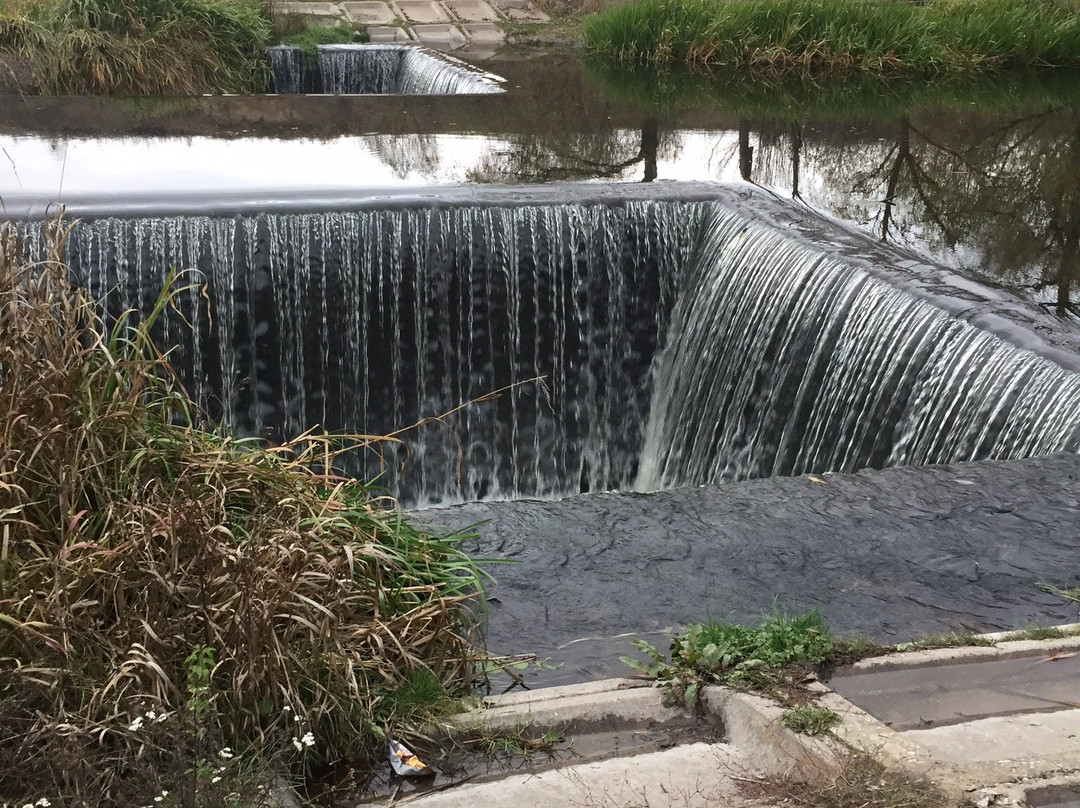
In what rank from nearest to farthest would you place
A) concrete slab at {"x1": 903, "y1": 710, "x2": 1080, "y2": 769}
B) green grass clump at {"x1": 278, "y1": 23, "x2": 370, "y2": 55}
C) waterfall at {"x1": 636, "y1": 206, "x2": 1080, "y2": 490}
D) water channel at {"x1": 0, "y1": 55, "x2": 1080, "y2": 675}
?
1. concrete slab at {"x1": 903, "y1": 710, "x2": 1080, "y2": 769}
2. waterfall at {"x1": 636, "y1": 206, "x2": 1080, "y2": 490}
3. water channel at {"x1": 0, "y1": 55, "x2": 1080, "y2": 675}
4. green grass clump at {"x1": 278, "y1": 23, "x2": 370, "y2": 55}

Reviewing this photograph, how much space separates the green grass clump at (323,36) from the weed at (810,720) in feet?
41.7

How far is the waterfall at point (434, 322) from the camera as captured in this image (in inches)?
277

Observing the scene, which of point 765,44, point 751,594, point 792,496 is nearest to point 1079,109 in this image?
point 765,44

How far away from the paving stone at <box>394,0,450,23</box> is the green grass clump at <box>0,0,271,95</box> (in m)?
3.56

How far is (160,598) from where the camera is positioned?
10.4 ft

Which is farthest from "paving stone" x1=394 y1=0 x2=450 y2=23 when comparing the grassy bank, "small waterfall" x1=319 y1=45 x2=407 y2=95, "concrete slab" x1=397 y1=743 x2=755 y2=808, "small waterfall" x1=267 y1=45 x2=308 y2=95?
"concrete slab" x1=397 y1=743 x2=755 y2=808

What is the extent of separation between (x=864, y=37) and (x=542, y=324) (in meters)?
7.07

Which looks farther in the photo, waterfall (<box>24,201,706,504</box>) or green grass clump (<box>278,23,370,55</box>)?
green grass clump (<box>278,23,370,55</box>)

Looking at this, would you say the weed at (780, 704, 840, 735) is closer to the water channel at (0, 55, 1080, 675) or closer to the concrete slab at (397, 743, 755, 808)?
the concrete slab at (397, 743, 755, 808)

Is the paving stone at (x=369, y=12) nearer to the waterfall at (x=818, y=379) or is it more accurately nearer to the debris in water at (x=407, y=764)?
the waterfall at (x=818, y=379)

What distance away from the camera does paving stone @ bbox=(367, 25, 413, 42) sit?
50.6 ft

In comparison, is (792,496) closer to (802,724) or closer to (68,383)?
(802,724)

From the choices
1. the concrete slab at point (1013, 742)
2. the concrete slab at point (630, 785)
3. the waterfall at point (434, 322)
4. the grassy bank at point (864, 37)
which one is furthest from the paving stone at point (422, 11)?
the concrete slab at point (1013, 742)

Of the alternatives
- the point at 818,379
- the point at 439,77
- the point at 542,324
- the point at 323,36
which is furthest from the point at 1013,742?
the point at 323,36
